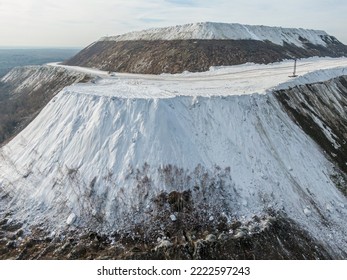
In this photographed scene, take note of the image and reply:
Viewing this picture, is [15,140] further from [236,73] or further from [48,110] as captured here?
[236,73]

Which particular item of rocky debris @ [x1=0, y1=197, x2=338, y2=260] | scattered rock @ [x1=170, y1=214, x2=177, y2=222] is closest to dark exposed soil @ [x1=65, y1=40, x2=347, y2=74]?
scattered rock @ [x1=170, y1=214, x2=177, y2=222]

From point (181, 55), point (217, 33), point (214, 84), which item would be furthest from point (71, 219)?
point (217, 33)

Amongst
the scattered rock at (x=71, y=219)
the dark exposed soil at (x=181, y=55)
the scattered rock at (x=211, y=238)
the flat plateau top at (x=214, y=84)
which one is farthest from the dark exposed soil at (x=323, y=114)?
the scattered rock at (x=71, y=219)

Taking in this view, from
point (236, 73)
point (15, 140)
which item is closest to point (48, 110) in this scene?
point (15, 140)

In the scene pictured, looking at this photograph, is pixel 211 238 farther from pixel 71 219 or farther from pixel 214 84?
pixel 214 84

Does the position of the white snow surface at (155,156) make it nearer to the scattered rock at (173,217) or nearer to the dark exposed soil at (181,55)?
the scattered rock at (173,217)
